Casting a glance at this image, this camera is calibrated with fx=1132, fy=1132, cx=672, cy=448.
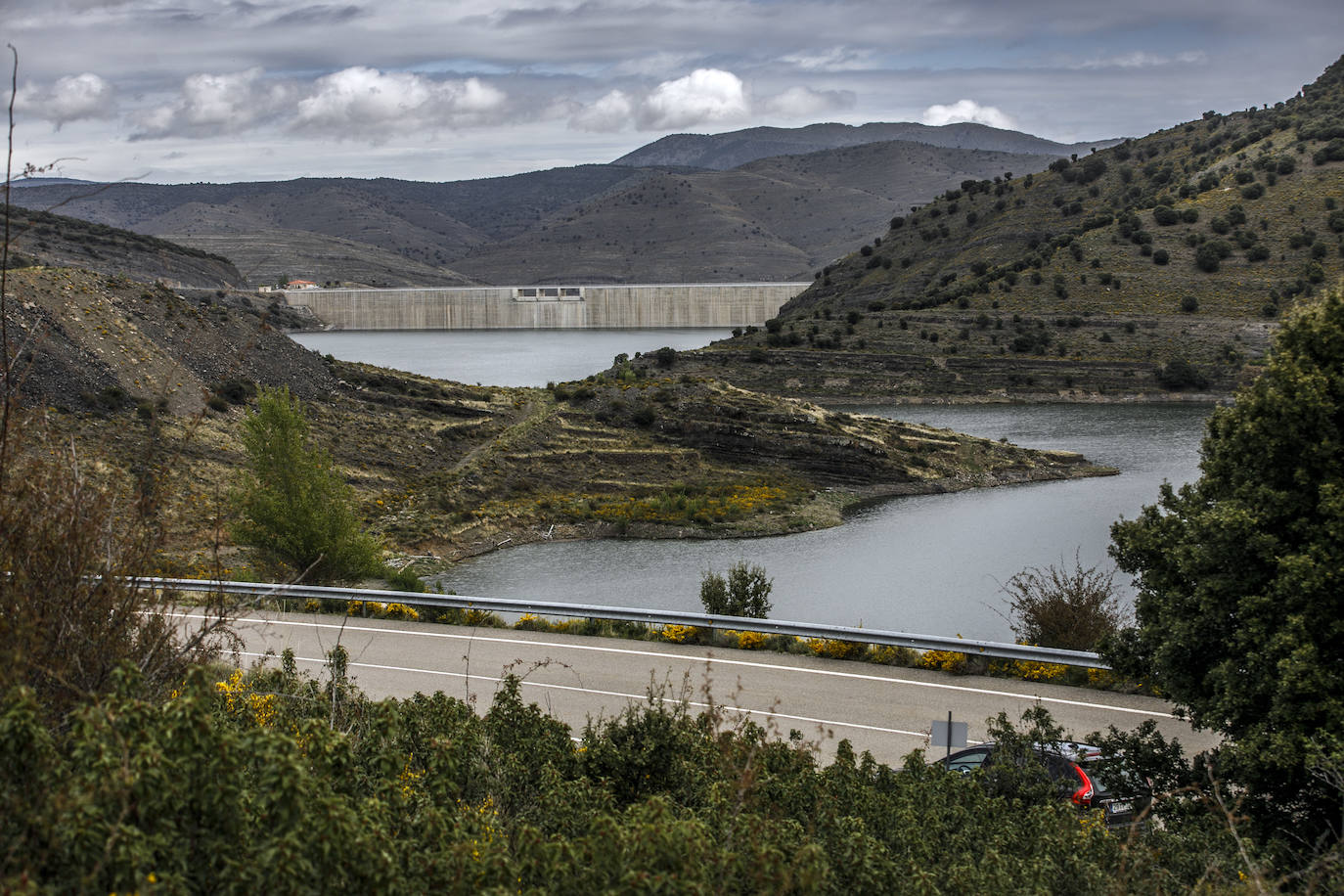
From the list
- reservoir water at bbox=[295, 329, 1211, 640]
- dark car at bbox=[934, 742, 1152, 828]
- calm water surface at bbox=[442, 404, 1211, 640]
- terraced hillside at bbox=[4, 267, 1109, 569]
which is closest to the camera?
dark car at bbox=[934, 742, 1152, 828]

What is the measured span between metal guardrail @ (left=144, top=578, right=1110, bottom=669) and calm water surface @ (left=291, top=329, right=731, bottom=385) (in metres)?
54.4

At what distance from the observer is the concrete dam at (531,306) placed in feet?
382

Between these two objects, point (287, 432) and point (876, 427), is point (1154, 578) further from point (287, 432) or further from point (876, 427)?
point (876, 427)

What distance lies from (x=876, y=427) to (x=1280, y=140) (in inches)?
2068

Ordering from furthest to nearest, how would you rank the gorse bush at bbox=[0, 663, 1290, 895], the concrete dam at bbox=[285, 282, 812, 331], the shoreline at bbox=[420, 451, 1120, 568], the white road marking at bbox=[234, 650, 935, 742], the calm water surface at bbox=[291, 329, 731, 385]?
the concrete dam at bbox=[285, 282, 812, 331] → the calm water surface at bbox=[291, 329, 731, 385] → the shoreline at bbox=[420, 451, 1120, 568] → the white road marking at bbox=[234, 650, 935, 742] → the gorse bush at bbox=[0, 663, 1290, 895]

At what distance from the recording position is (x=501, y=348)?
101062 millimetres

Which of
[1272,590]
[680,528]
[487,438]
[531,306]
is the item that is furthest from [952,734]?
[531,306]

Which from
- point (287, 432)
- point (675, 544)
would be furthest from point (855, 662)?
point (675, 544)

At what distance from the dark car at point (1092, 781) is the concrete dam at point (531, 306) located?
10617 centimetres

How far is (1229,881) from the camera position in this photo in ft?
22.4

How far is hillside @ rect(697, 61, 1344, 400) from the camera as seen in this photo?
2446 inches

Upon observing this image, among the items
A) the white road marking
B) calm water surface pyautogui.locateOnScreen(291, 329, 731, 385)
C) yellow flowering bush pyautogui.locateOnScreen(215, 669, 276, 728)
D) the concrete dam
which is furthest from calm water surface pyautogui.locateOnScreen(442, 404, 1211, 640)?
the concrete dam

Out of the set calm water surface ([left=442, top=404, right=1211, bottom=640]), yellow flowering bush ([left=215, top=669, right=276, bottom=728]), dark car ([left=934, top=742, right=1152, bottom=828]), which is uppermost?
yellow flowering bush ([left=215, top=669, right=276, bottom=728])

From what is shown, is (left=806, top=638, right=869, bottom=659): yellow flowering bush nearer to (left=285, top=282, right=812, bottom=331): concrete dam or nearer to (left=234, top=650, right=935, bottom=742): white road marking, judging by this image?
(left=234, top=650, right=935, bottom=742): white road marking
